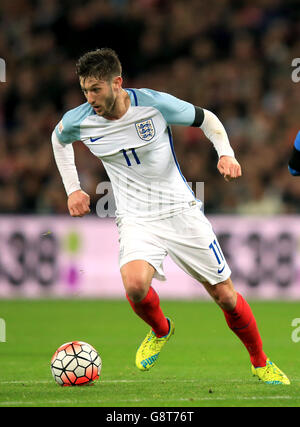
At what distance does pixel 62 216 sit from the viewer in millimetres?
14367

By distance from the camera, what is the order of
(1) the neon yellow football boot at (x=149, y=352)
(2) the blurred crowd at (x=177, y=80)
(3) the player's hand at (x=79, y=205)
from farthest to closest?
(2) the blurred crowd at (x=177, y=80)
(1) the neon yellow football boot at (x=149, y=352)
(3) the player's hand at (x=79, y=205)

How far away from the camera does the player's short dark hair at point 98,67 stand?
6031mm

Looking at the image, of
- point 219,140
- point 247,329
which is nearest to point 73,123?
point 219,140

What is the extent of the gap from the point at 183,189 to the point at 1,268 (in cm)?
803

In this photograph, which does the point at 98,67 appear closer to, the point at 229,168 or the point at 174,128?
the point at 229,168

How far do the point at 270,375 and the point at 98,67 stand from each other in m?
2.46

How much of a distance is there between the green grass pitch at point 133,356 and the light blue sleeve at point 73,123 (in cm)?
179

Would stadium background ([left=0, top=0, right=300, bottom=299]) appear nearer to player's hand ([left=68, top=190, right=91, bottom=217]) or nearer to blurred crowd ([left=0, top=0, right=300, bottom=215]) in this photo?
blurred crowd ([left=0, top=0, right=300, bottom=215])

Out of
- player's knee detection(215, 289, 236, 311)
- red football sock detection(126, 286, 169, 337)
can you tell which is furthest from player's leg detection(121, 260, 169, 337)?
player's knee detection(215, 289, 236, 311)

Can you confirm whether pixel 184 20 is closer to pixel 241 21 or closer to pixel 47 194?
pixel 241 21

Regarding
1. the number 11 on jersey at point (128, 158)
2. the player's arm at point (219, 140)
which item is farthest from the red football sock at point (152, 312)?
the player's arm at point (219, 140)

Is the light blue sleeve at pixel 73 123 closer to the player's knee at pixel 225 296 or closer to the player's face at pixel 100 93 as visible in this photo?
the player's face at pixel 100 93

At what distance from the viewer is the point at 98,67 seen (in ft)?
19.9
